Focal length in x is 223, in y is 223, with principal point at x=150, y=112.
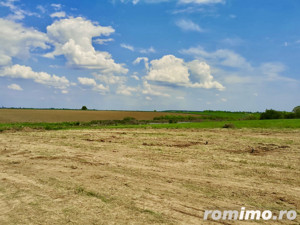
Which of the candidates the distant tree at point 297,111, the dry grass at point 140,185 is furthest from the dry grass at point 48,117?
the distant tree at point 297,111

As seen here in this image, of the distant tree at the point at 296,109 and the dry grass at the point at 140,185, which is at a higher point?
the distant tree at the point at 296,109

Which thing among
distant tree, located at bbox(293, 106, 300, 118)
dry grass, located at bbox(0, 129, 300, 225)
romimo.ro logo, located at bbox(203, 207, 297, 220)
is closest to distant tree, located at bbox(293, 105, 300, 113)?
distant tree, located at bbox(293, 106, 300, 118)

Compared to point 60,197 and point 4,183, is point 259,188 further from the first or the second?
point 4,183

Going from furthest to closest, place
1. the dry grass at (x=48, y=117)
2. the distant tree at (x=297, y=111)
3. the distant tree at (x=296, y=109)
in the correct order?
1. the distant tree at (x=296, y=109)
2. the distant tree at (x=297, y=111)
3. the dry grass at (x=48, y=117)

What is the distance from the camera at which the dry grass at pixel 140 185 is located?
5.52 meters

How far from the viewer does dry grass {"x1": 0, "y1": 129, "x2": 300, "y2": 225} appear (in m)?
5.52

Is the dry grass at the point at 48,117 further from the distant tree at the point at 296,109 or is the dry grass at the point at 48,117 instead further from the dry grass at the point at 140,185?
the distant tree at the point at 296,109

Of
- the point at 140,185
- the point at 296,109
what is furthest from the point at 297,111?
the point at 140,185

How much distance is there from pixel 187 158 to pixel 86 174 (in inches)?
205

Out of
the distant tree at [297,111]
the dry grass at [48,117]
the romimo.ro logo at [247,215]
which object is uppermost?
the distant tree at [297,111]

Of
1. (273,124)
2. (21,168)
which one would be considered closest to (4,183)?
(21,168)

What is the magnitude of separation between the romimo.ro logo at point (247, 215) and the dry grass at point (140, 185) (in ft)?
0.58

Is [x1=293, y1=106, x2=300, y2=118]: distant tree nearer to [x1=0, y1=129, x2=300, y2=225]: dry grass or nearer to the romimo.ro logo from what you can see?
[x1=0, y1=129, x2=300, y2=225]: dry grass

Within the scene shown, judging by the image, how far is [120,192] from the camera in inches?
271
